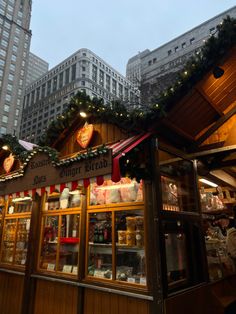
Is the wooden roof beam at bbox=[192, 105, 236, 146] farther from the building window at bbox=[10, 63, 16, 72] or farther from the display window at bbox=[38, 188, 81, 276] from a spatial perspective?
the building window at bbox=[10, 63, 16, 72]

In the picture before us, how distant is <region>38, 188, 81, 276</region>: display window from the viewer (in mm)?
4551

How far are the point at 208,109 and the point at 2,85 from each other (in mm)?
60215

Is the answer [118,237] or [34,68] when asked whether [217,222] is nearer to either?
[118,237]

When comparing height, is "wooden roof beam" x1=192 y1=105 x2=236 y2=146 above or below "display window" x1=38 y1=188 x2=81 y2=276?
above

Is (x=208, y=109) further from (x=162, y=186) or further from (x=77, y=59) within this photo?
(x=77, y=59)

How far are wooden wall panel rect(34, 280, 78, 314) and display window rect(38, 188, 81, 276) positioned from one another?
234 millimetres

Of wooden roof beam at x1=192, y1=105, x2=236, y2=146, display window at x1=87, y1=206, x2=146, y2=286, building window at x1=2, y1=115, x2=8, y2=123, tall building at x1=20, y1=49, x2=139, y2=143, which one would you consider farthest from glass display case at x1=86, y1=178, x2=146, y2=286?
tall building at x1=20, y1=49, x2=139, y2=143

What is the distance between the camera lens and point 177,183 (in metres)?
4.32

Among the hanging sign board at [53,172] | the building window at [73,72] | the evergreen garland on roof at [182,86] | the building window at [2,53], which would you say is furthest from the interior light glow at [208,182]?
the building window at [73,72]

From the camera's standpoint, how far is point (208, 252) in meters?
4.54

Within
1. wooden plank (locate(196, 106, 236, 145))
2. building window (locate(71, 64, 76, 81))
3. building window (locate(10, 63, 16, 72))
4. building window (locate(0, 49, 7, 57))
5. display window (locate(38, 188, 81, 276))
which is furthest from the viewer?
building window (locate(71, 64, 76, 81))

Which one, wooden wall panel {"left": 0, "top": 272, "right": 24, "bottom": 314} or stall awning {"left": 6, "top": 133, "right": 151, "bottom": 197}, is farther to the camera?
wooden wall panel {"left": 0, "top": 272, "right": 24, "bottom": 314}

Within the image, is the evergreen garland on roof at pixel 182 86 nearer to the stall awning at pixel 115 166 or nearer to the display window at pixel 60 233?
the stall awning at pixel 115 166

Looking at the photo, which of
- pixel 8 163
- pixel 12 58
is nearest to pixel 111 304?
pixel 8 163
